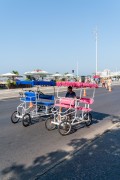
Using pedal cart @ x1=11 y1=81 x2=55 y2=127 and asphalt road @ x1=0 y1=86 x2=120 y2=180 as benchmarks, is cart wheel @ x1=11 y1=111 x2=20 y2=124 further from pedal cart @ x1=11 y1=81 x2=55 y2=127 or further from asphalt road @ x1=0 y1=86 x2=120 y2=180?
asphalt road @ x1=0 y1=86 x2=120 y2=180

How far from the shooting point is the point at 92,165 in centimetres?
529

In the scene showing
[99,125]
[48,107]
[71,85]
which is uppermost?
[71,85]

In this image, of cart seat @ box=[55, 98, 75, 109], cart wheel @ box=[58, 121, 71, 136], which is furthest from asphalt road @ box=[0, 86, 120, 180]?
cart seat @ box=[55, 98, 75, 109]

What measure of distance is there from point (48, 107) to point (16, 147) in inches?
145

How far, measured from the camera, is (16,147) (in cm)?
680

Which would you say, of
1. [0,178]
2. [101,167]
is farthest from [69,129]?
[0,178]

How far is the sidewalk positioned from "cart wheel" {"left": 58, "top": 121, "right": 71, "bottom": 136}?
59.1 inches

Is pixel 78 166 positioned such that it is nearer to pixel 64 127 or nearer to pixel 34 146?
pixel 34 146

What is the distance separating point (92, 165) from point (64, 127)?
306cm

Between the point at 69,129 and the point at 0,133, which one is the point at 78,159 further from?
the point at 0,133

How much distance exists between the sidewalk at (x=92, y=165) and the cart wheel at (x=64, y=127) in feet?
4.92

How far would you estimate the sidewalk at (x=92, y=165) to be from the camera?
15.6 ft

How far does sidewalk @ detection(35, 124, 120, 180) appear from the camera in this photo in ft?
15.6

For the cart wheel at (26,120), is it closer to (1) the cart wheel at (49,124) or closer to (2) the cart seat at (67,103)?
(1) the cart wheel at (49,124)
